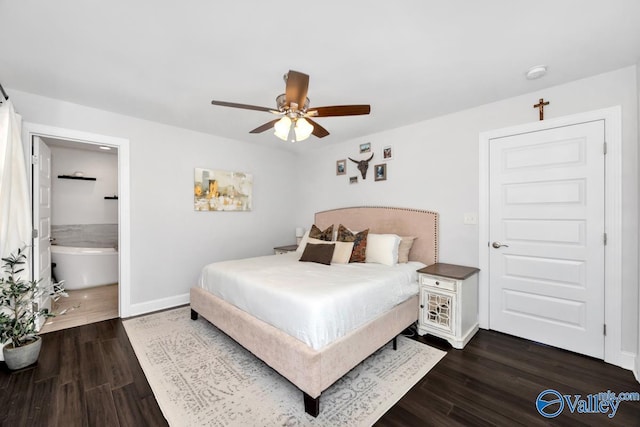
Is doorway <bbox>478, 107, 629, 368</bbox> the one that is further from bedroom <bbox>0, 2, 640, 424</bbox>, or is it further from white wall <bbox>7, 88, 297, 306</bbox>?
white wall <bbox>7, 88, 297, 306</bbox>

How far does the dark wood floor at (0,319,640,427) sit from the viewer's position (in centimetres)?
165

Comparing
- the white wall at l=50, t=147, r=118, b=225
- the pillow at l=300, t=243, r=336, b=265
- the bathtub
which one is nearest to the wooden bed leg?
the pillow at l=300, t=243, r=336, b=265

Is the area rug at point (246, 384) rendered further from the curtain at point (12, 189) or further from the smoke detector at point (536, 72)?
the smoke detector at point (536, 72)

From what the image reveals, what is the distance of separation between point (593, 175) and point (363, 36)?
2.31 m

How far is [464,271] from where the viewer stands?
9.04ft

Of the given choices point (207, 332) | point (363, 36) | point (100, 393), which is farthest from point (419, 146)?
point (100, 393)

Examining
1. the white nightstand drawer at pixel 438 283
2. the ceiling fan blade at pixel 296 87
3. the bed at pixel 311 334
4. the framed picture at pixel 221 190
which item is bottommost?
the bed at pixel 311 334

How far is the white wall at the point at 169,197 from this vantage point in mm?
3021

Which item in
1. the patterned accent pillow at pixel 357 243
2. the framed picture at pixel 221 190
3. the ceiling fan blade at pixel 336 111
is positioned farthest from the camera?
the framed picture at pixel 221 190

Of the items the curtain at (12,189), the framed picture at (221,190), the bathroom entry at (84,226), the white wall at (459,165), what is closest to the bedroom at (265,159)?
the white wall at (459,165)

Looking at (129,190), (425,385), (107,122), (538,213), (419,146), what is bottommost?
(425,385)

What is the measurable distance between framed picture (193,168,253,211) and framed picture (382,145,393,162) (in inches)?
84.9

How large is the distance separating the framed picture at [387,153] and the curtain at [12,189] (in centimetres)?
382

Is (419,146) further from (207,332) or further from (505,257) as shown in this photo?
(207,332)
